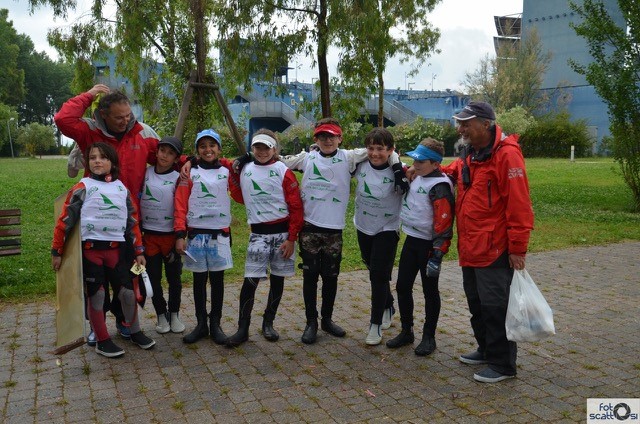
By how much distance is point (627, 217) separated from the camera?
1400 centimetres

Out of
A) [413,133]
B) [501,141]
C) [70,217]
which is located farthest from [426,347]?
[413,133]

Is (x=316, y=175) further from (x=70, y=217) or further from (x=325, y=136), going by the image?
(x=70, y=217)

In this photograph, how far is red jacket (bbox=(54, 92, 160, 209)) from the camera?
5305mm

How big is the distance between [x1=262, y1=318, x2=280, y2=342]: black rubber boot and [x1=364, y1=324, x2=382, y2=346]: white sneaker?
2.64 ft

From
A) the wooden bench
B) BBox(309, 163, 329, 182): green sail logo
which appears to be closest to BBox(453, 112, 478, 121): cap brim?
BBox(309, 163, 329, 182): green sail logo

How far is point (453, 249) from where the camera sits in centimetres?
1040

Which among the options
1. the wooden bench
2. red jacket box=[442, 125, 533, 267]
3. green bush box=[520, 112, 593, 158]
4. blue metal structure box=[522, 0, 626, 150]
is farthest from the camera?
blue metal structure box=[522, 0, 626, 150]

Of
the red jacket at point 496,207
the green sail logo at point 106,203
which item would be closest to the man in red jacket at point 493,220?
the red jacket at point 496,207

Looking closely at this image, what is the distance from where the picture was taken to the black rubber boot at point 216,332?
18.4ft

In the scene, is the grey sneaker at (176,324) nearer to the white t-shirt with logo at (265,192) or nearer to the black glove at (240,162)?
the white t-shirt with logo at (265,192)

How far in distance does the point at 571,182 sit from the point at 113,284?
67.5 feet

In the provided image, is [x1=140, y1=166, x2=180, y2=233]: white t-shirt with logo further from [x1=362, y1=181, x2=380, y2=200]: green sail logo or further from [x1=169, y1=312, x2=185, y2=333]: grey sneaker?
[x1=362, y1=181, x2=380, y2=200]: green sail logo

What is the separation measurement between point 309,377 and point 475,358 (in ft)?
4.45

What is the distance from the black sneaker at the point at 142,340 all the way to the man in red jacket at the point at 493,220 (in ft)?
8.78
